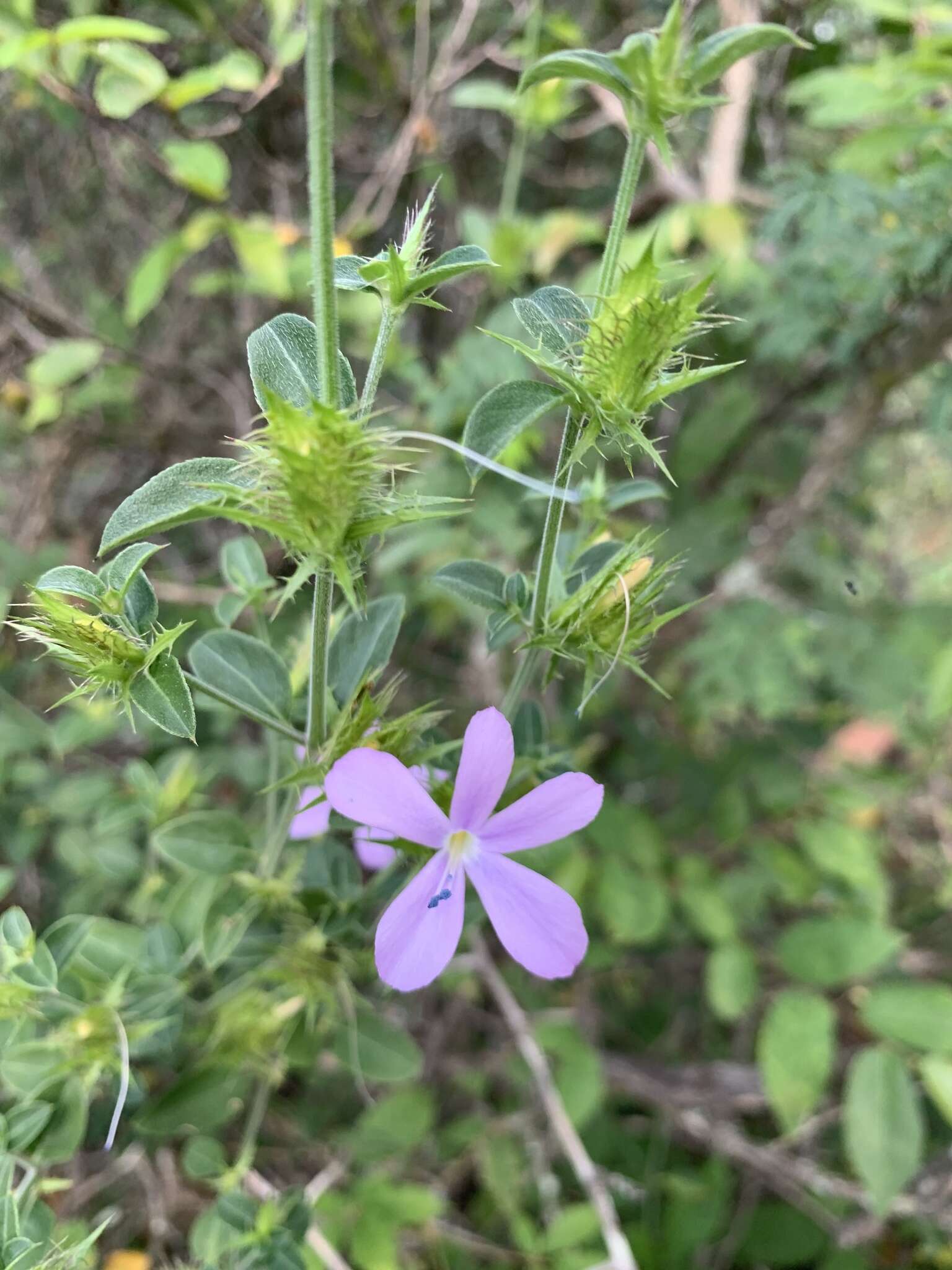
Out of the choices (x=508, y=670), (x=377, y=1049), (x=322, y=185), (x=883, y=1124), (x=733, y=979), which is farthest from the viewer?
(x=508, y=670)

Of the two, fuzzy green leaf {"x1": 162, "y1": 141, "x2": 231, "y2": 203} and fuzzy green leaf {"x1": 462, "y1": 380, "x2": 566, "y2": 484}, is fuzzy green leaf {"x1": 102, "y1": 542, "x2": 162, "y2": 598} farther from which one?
fuzzy green leaf {"x1": 162, "y1": 141, "x2": 231, "y2": 203}

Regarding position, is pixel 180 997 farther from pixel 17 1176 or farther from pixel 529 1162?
pixel 529 1162

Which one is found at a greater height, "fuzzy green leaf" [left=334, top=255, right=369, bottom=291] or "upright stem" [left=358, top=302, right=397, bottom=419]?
"fuzzy green leaf" [left=334, top=255, right=369, bottom=291]

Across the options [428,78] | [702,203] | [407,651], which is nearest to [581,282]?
[702,203]

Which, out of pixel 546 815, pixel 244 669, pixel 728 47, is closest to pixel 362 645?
pixel 244 669

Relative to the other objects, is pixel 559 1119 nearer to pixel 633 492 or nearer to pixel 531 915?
pixel 531 915

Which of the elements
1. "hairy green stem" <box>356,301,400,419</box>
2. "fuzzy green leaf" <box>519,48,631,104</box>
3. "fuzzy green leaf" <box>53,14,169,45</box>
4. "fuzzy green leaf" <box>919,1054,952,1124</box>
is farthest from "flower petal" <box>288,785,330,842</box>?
"fuzzy green leaf" <box>919,1054,952,1124</box>

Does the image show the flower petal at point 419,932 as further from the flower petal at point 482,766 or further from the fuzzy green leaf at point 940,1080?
the fuzzy green leaf at point 940,1080
